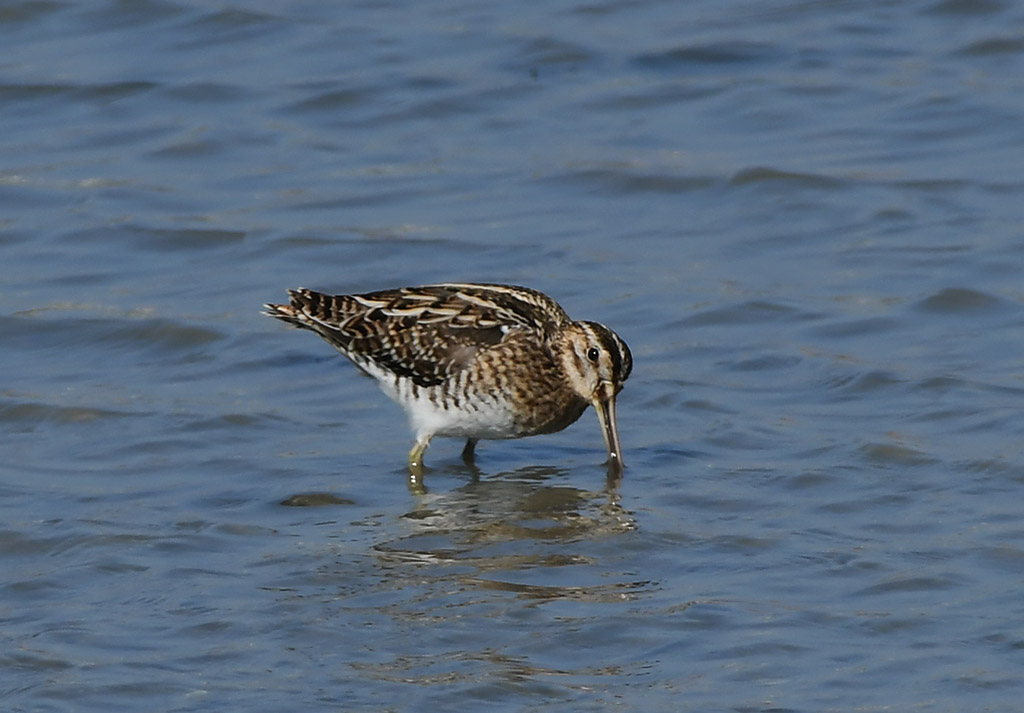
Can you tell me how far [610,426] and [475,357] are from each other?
32.8 inches

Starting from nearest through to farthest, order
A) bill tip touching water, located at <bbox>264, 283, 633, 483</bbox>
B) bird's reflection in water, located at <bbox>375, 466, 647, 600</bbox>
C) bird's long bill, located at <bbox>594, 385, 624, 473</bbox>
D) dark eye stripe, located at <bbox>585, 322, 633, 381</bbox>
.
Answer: bird's reflection in water, located at <bbox>375, 466, 647, 600</bbox> → bird's long bill, located at <bbox>594, 385, 624, 473</bbox> → dark eye stripe, located at <bbox>585, 322, 633, 381</bbox> → bill tip touching water, located at <bbox>264, 283, 633, 483</bbox>

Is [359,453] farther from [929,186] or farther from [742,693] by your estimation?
[929,186]

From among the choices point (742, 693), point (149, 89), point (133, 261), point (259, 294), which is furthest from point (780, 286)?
point (149, 89)

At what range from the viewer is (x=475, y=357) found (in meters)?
10.4

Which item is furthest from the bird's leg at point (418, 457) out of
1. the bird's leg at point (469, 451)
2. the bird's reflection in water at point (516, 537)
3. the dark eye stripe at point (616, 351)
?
the dark eye stripe at point (616, 351)

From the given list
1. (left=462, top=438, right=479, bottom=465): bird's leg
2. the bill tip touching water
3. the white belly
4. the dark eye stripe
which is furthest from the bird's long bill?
(left=462, top=438, right=479, bottom=465): bird's leg

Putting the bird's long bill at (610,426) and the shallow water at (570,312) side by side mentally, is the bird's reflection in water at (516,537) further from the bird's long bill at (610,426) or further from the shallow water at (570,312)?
the bird's long bill at (610,426)

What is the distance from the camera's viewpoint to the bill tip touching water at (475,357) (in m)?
10.3

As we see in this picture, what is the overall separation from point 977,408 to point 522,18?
29.7 ft

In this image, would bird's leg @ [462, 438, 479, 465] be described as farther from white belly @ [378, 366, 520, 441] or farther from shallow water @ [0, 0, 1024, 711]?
white belly @ [378, 366, 520, 441]

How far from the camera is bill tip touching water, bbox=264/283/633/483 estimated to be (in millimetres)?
10281

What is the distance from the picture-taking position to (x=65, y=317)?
12.4 meters

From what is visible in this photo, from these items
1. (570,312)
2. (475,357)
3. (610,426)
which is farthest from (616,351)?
(570,312)

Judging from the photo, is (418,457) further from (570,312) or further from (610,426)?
(570,312)
